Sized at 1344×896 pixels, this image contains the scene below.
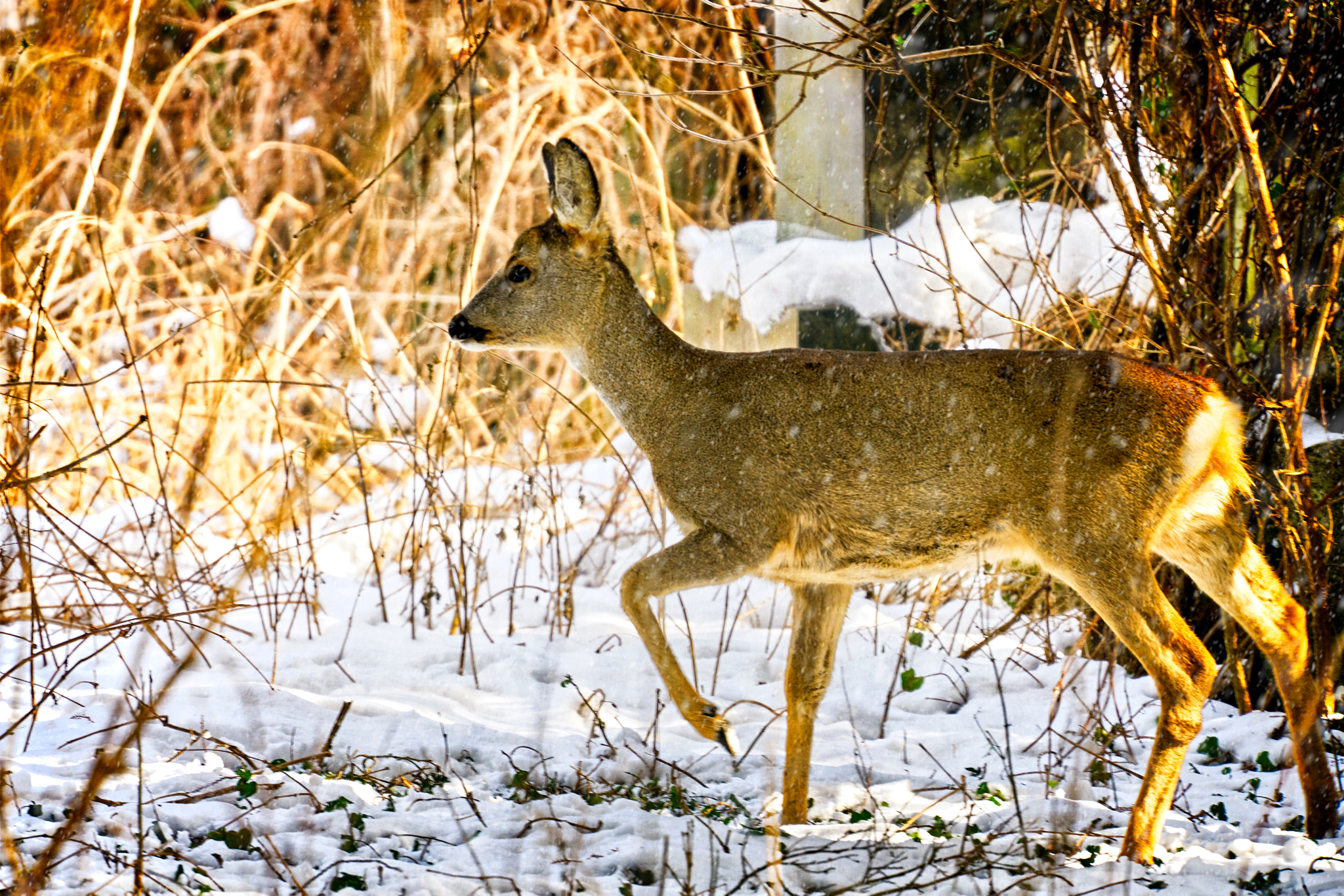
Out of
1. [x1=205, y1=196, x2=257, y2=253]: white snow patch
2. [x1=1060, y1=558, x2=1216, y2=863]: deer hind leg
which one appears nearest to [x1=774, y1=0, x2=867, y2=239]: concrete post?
[x1=1060, y1=558, x2=1216, y2=863]: deer hind leg

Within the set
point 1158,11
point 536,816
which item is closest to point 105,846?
point 536,816

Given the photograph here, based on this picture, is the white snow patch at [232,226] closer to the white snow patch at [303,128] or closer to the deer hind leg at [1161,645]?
the white snow patch at [303,128]

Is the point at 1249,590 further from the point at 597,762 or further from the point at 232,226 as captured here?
the point at 232,226

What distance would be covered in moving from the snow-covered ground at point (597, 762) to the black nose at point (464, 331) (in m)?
1.10

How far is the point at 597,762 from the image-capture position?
4098mm

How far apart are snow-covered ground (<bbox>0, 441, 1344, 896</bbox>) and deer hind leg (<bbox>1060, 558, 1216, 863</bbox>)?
305 mm

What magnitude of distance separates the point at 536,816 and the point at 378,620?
2696 mm

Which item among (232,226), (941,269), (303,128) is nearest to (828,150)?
(941,269)

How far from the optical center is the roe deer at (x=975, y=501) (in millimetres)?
3465

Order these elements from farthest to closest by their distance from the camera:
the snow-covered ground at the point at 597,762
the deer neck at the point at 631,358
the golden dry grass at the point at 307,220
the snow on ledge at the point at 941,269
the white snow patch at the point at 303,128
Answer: the white snow patch at the point at 303,128 → the snow on ledge at the point at 941,269 → the golden dry grass at the point at 307,220 → the deer neck at the point at 631,358 → the snow-covered ground at the point at 597,762

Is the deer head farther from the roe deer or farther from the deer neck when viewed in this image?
the roe deer

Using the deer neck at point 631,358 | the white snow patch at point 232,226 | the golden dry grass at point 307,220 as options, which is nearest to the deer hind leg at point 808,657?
the deer neck at point 631,358

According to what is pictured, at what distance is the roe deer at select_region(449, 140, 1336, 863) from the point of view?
346 cm

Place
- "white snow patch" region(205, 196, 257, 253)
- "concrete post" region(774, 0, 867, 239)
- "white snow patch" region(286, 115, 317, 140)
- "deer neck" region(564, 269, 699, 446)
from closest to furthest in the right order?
1. "deer neck" region(564, 269, 699, 446)
2. "concrete post" region(774, 0, 867, 239)
3. "white snow patch" region(205, 196, 257, 253)
4. "white snow patch" region(286, 115, 317, 140)
